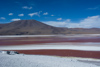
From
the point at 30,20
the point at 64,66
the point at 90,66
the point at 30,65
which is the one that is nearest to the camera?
the point at 30,65

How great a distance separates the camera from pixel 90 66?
6391 mm

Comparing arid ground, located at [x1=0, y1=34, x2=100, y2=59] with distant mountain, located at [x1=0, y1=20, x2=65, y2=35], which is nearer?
arid ground, located at [x1=0, y1=34, x2=100, y2=59]

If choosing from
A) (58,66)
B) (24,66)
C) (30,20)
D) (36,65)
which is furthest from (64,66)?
(30,20)

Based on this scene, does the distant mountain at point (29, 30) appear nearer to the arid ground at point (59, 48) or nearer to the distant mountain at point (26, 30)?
the distant mountain at point (26, 30)

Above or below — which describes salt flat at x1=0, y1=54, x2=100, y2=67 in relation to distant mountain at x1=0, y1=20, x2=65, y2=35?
below

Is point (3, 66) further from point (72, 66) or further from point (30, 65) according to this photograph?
point (72, 66)

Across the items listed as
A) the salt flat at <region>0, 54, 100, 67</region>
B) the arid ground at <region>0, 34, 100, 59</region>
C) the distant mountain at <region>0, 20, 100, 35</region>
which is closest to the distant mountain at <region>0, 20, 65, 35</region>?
the distant mountain at <region>0, 20, 100, 35</region>

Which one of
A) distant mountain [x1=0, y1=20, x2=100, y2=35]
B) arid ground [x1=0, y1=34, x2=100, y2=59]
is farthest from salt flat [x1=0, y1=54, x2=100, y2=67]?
distant mountain [x1=0, y1=20, x2=100, y2=35]

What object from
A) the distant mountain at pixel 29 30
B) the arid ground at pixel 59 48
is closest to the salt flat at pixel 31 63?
the arid ground at pixel 59 48

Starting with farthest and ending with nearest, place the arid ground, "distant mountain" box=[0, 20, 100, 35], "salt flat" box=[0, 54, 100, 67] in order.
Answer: "distant mountain" box=[0, 20, 100, 35] → the arid ground → "salt flat" box=[0, 54, 100, 67]

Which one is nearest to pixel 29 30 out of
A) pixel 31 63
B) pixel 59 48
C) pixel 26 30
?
pixel 26 30

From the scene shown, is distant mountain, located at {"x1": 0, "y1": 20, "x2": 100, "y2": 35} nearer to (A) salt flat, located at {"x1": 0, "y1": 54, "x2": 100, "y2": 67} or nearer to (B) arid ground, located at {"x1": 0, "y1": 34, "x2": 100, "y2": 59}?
(B) arid ground, located at {"x1": 0, "y1": 34, "x2": 100, "y2": 59}

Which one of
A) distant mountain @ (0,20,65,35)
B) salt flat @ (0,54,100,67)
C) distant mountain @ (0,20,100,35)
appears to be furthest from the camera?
distant mountain @ (0,20,100,35)

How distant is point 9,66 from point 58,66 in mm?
2682
